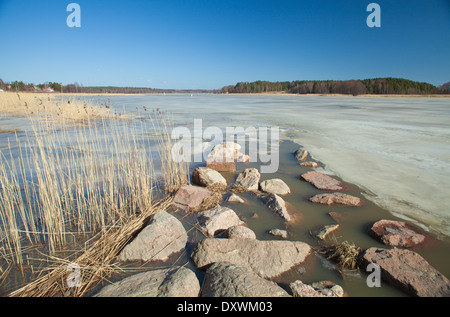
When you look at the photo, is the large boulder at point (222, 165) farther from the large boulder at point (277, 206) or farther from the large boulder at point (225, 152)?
the large boulder at point (277, 206)

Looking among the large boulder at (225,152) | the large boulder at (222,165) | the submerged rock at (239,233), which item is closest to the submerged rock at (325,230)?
the submerged rock at (239,233)

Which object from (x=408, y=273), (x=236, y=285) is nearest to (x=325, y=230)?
(x=408, y=273)

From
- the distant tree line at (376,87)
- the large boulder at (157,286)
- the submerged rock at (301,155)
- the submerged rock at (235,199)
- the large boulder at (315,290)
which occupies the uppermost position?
the distant tree line at (376,87)

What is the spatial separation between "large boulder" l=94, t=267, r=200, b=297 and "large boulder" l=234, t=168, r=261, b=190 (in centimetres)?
263

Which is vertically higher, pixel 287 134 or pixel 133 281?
pixel 287 134

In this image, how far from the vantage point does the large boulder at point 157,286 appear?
2064 millimetres

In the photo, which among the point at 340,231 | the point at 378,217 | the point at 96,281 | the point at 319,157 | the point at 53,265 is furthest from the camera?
the point at 319,157

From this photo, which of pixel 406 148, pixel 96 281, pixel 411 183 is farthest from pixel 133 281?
pixel 406 148

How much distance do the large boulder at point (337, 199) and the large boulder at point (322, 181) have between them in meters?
0.52

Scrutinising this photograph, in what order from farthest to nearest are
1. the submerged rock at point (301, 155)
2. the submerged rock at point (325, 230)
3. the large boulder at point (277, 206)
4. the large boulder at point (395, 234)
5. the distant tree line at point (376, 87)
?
1. the distant tree line at point (376, 87)
2. the submerged rock at point (301, 155)
3. the large boulder at point (277, 206)
4. the submerged rock at point (325, 230)
5. the large boulder at point (395, 234)

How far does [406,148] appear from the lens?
7.31 meters
